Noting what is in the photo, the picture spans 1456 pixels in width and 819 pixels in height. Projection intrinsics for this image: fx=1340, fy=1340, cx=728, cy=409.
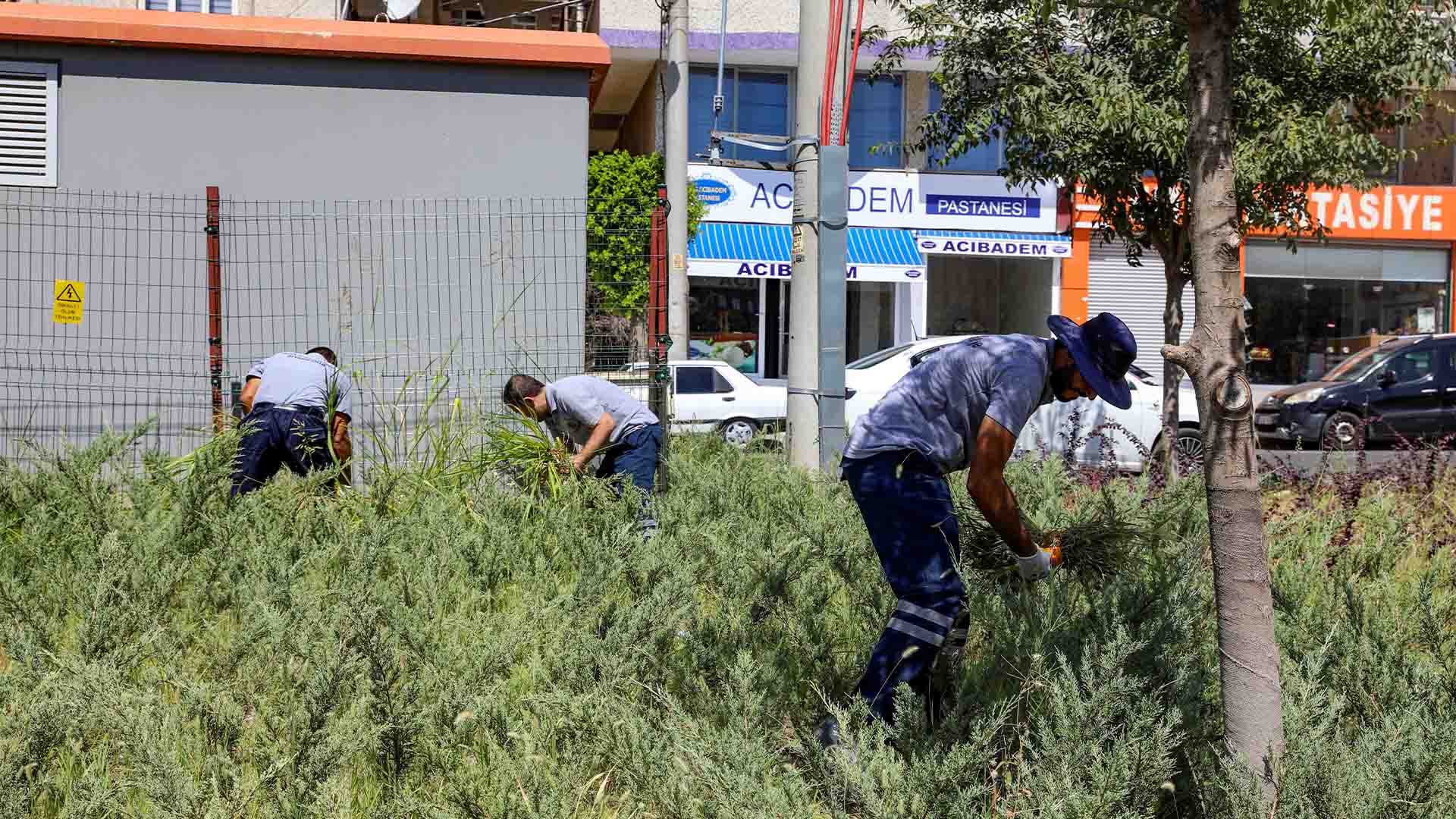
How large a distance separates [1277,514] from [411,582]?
4.59 meters

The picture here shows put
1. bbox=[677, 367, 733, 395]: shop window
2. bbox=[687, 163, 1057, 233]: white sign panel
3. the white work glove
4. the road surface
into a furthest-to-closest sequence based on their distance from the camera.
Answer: bbox=[687, 163, 1057, 233]: white sign panel < bbox=[677, 367, 733, 395]: shop window < the road surface < the white work glove

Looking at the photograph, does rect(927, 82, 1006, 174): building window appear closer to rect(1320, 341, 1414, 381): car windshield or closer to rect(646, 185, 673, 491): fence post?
rect(1320, 341, 1414, 381): car windshield

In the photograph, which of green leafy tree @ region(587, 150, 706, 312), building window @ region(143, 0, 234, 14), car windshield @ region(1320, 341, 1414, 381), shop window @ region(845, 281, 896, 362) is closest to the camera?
green leafy tree @ region(587, 150, 706, 312)

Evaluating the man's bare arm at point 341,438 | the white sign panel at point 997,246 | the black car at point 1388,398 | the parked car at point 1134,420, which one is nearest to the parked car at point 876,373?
the parked car at point 1134,420

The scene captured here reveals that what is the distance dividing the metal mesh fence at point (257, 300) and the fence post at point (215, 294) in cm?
1

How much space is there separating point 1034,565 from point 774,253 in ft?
59.7

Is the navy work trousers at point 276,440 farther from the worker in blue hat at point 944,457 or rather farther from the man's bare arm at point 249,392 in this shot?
the worker in blue hat at point 944,457

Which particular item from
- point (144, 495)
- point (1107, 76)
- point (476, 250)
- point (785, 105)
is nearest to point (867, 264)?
point (785, 105)

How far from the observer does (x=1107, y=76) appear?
10461 mm

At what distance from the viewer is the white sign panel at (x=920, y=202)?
22016mm

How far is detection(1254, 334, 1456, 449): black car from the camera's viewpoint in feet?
52.8

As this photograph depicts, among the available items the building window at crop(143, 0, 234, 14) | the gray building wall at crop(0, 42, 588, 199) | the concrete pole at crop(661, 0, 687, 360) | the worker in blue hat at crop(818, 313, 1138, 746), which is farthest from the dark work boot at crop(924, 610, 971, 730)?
the building window at crop(143, 0, 234, 14)

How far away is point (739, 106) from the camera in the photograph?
72.6ft

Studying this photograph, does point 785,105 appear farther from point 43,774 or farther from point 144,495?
point 43,774
